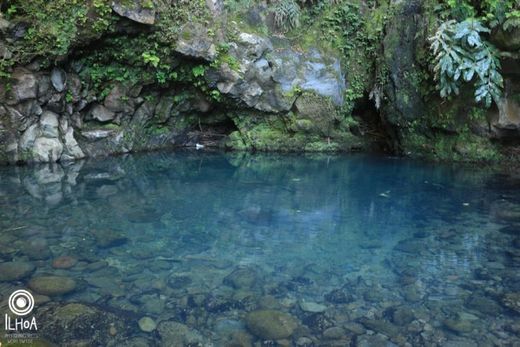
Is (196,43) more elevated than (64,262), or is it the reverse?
(196,43)

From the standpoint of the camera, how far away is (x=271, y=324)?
358cm

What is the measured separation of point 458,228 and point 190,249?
3723 mm

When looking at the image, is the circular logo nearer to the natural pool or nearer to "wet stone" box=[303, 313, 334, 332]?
the natural pool

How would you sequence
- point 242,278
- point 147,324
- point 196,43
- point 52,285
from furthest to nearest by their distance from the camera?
point 196,43 → point 242,278 → point 52,285 → point 147,324

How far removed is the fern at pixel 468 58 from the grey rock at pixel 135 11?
20.6ft

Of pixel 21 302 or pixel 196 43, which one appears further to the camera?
pixel 196 43

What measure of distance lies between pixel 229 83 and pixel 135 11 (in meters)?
2.82

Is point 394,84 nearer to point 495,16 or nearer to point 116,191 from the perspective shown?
point 495,16

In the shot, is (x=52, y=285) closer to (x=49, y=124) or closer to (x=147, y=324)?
(x=147, y=324)

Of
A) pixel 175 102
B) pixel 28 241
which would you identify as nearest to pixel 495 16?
pixel 175 102

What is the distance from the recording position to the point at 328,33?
12.4 m

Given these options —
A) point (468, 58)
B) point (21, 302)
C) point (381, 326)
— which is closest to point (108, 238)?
point (21, 302)

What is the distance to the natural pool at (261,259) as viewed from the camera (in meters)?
3.56

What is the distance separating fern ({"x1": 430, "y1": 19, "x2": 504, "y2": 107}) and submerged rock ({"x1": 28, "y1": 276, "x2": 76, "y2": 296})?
8289 millimetres
